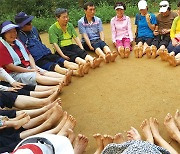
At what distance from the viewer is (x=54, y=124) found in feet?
11.1

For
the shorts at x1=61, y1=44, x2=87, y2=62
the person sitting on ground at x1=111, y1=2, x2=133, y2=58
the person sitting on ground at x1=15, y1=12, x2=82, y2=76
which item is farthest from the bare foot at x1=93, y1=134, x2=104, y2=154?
the person sitting on ground at x1=111, y1=2, x2=133, y2=58

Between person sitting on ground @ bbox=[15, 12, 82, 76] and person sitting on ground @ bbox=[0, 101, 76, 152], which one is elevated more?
person sitting on ground @ bbox=[15, 12, 82, 76]

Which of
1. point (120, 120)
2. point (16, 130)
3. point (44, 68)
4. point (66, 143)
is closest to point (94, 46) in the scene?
point (44, 68)

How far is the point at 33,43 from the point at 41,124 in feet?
5.70

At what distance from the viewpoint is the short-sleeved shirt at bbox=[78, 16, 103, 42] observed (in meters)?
5.54

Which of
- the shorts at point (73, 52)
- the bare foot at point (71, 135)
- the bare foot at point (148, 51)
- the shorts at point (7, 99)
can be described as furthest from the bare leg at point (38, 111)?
the bare foot at point (148, 51)

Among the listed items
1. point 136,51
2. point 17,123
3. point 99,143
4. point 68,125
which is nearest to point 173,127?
point 99,143

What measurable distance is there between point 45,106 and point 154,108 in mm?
1253

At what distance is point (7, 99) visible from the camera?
3582 millimetres

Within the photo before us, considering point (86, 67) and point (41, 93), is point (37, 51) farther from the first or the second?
point (41, 93)

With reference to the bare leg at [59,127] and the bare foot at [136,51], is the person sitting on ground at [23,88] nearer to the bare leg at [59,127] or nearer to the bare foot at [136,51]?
the bare leg at [59,127]

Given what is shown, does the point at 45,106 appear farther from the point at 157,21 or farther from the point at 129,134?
the point at 157,21

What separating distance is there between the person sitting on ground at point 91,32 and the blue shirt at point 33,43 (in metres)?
0.99

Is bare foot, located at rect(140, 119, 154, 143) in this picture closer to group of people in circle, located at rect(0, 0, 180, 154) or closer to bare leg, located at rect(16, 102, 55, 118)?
group of people in circle, located at rect(0, 0, 180, 154)
